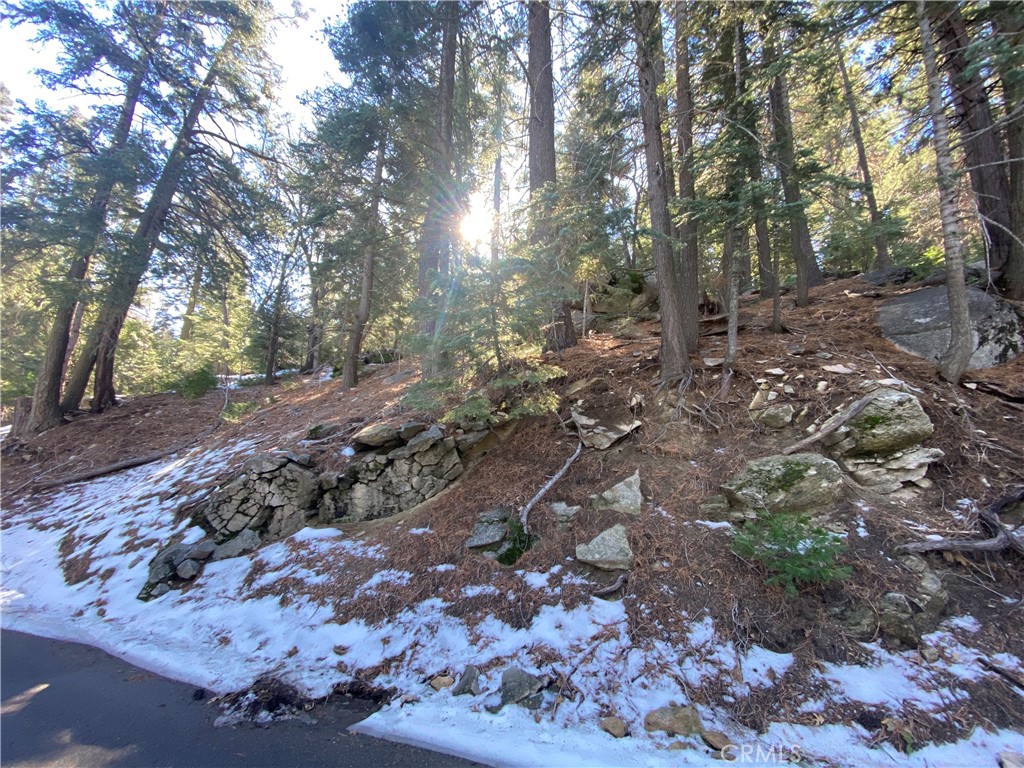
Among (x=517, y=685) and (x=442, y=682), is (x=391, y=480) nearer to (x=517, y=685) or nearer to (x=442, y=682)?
(x=442, y=682)

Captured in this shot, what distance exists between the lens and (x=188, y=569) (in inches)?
174

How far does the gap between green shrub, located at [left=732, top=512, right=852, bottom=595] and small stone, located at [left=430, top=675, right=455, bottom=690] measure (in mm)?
2430

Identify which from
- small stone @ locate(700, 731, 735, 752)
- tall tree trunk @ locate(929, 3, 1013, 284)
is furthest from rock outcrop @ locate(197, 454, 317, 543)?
tall tree trunk @ locate(929, 3, 1013, 284)

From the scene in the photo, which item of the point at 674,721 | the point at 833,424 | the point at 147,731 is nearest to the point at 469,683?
the point at 674,721

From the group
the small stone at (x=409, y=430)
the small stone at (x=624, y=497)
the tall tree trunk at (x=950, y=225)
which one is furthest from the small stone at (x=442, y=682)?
the tall tree trunk at (x=950, y=225)

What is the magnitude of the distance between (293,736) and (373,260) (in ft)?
33.8

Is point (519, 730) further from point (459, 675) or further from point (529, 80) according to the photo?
point (529, 80)

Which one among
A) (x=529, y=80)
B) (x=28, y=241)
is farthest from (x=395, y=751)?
(x=28, y=241)

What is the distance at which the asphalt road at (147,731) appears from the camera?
2.42 m

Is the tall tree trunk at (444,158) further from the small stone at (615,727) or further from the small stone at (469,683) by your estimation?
the small stone at (615,727)

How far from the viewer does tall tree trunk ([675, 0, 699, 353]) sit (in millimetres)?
5254

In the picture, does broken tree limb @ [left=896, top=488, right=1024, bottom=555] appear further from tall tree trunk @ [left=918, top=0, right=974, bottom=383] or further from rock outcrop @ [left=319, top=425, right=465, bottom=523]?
rock outcrop @ [left=319, top=425, right=465, bottom=523]

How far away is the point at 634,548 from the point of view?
349cm

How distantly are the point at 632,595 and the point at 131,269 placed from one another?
1199 cm
